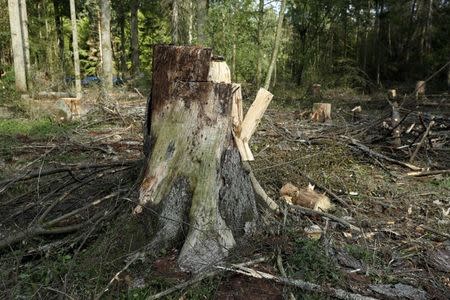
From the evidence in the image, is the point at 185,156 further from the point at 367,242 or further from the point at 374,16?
the point at 374,16

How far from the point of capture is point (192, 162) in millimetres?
3361

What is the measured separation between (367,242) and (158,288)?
2042 mm

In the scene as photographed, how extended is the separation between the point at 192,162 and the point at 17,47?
12.2 meters

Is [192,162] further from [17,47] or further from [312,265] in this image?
[17,47]

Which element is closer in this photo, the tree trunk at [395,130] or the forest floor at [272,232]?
the forest floor at [272,232]

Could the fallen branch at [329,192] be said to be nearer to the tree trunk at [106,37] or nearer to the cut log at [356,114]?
the cut log at [356,114]

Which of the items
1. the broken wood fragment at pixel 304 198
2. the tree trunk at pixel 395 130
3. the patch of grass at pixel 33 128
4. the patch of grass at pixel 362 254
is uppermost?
the tree trunk at pixel 395 130

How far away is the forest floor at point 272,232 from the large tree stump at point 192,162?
176 mm

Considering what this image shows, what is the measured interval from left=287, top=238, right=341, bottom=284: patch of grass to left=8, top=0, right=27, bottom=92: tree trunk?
1251cm

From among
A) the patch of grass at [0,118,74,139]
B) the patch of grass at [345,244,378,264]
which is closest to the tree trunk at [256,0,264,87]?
the patch of grass at [0,118,74,139]

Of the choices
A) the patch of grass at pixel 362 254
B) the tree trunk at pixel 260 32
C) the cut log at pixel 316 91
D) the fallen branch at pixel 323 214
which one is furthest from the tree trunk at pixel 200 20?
the patch of grass at pixel 362 254

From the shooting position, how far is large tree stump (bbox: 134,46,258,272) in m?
3.27

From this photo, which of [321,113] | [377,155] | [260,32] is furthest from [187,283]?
[260,32]

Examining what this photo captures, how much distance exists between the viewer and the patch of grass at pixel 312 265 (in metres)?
3.04
